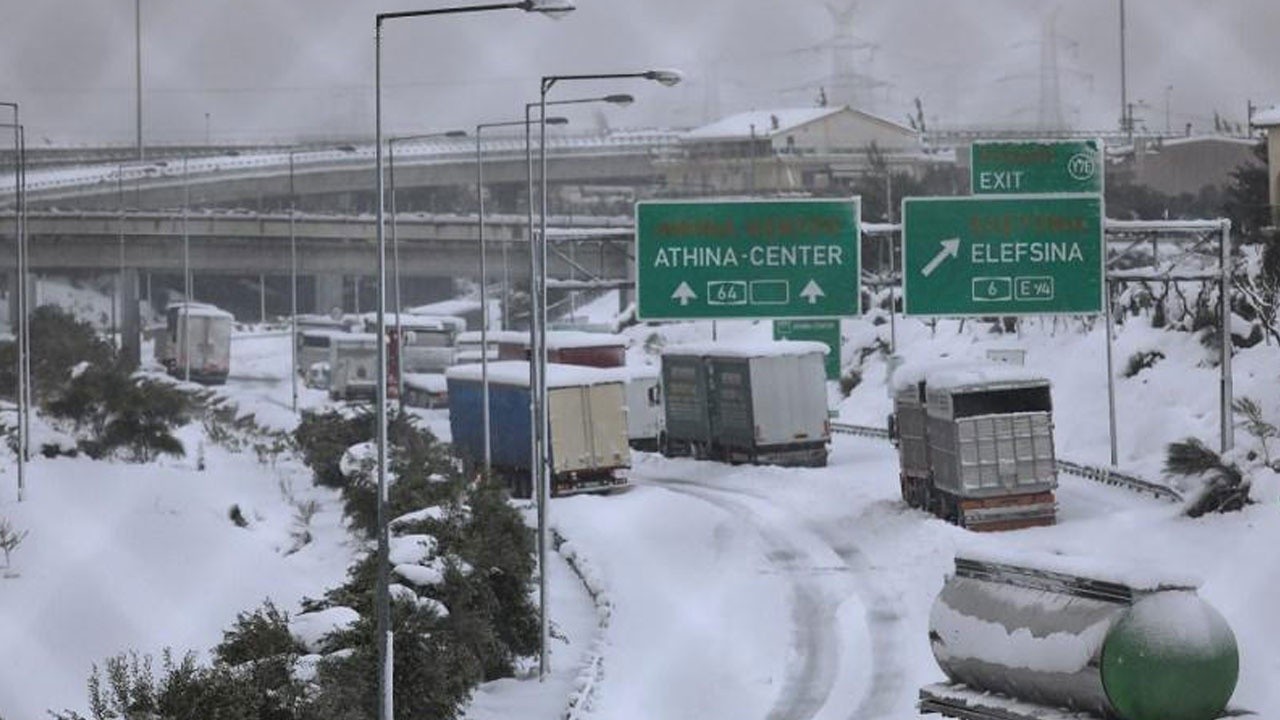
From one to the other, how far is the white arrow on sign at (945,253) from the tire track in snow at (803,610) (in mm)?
3068

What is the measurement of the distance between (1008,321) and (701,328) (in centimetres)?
1483

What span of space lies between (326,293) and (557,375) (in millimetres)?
41023

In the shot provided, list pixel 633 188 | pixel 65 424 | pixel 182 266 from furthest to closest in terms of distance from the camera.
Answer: pixel 633 188
pixel 182 266
pixel 65 424

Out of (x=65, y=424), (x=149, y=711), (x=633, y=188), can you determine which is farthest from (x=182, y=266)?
(x=149, y=711)

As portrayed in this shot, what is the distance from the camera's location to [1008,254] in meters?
21.7

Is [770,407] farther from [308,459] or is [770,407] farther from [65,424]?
[65,424]

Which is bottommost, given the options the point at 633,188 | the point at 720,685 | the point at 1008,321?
the point at 720,685

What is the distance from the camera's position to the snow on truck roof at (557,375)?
27.5 metres

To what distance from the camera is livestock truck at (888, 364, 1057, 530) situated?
874 inches

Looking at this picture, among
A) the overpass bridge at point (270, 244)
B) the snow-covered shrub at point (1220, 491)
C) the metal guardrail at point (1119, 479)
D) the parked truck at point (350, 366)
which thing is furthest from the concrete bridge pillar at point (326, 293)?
the snow-covered shrub at point (1220, 491)

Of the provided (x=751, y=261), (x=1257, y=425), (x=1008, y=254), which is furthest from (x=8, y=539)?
(x=1257, y=425)

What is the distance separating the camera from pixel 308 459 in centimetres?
3177

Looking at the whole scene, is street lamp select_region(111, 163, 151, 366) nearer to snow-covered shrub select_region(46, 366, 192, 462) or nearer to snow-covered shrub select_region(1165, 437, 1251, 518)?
snow-covered shrub select_region(46, 366, 192, 462)

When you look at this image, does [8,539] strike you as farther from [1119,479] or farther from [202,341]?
[202,341]
